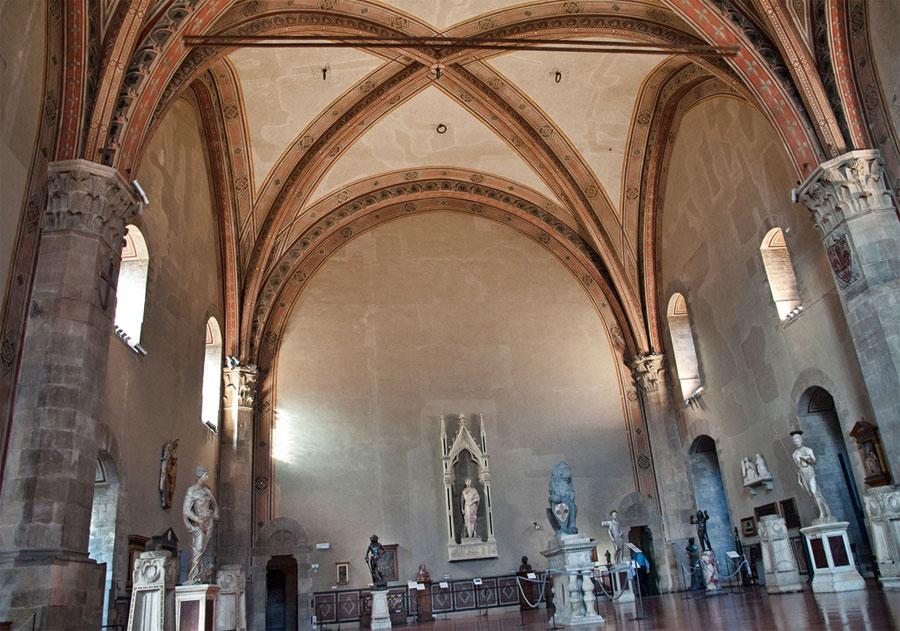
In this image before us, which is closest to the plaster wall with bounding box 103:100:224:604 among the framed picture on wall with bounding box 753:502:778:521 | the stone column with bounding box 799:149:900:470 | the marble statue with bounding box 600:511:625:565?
the marble statue with bounding box 600:511:625:565

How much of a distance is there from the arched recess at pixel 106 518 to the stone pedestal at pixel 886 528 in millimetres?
10180

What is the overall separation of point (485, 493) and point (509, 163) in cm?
805

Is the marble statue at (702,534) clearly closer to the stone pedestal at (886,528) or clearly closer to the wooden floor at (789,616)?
the wooden floor at (789,616)

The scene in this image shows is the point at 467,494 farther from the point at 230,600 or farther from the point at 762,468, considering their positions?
the point at 762,468

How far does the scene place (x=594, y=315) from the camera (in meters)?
19.2

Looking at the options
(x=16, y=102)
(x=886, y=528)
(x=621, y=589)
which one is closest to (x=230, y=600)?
(x=621, y=589)

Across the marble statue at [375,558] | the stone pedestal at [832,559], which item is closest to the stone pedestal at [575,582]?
the stone pedestal at [832,559]

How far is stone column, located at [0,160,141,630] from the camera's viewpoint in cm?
748

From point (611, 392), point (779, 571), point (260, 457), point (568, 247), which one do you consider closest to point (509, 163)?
point (568, 247)

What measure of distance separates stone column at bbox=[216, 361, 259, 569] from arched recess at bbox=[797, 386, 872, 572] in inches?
426

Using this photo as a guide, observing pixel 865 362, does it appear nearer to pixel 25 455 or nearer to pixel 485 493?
pixel 485 493

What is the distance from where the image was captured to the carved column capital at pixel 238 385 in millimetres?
16062

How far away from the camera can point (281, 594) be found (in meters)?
17.4

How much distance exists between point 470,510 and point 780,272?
826 centimetres
